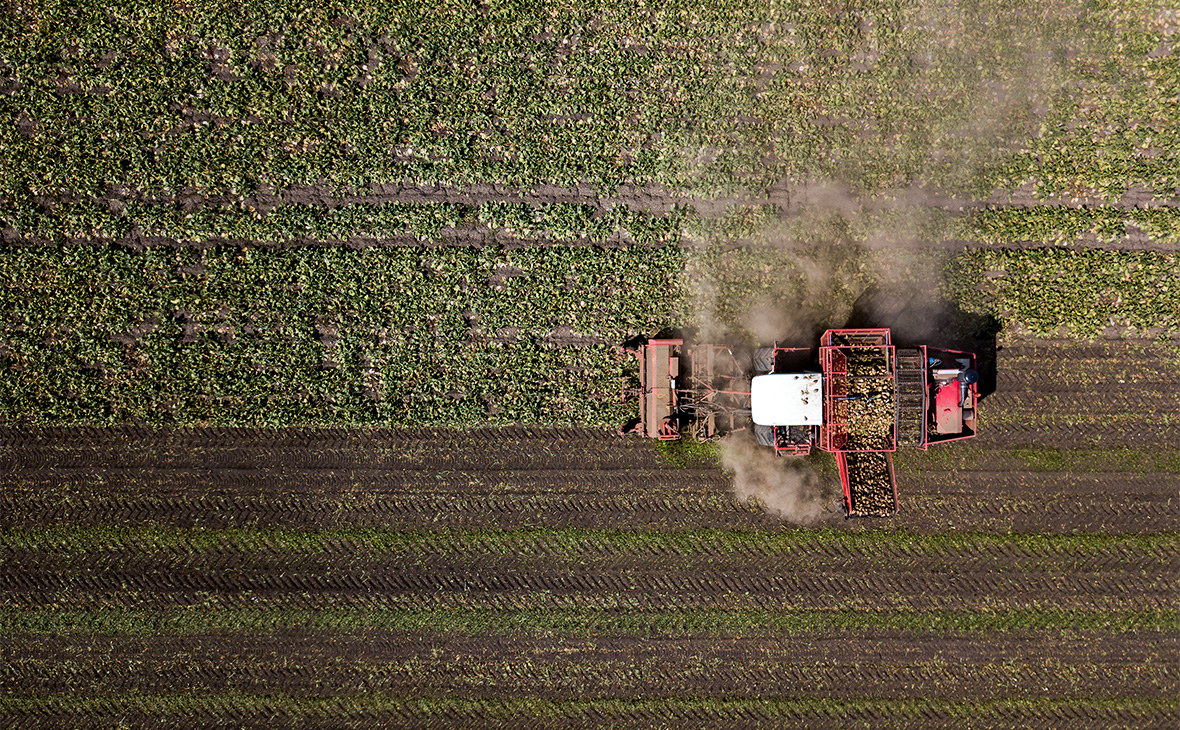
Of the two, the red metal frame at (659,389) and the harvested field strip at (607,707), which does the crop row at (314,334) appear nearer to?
the red metal frame at (659,389)

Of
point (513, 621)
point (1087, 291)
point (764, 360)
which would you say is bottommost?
point (513, 621)

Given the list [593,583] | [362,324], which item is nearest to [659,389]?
[593,583]

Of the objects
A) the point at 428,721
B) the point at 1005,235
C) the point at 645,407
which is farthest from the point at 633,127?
the point at 428,721

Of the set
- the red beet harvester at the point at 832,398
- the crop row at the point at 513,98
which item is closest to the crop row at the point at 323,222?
the crop row at the point at 513,98

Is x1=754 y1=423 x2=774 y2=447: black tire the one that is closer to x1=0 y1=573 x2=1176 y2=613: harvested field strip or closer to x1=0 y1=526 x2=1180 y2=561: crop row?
x1=0 y1=526 x2=1180 y2=561: crop row

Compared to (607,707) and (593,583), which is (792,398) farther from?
(607,707)

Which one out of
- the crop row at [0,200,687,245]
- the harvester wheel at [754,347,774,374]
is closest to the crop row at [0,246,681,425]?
the crop row at [0,200,687,245]
